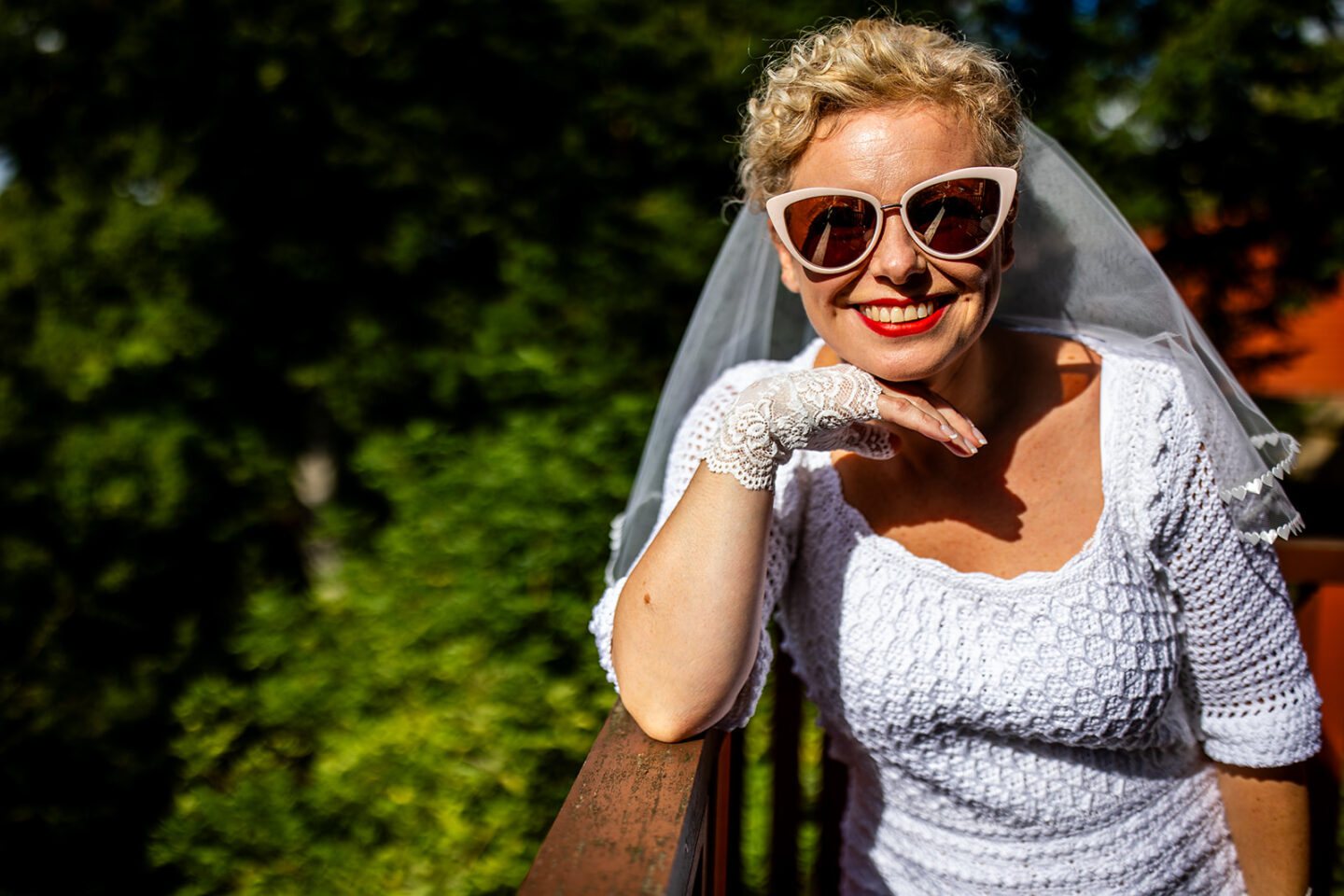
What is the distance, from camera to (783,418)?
1.49 metres

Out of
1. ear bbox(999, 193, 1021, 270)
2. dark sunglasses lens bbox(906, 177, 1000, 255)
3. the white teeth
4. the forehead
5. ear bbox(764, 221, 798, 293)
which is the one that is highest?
the forehead

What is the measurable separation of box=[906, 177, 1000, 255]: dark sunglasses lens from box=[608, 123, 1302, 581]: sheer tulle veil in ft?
Result: 1.30

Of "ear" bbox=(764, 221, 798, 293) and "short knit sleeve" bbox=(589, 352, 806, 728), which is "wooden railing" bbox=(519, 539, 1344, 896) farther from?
"ear" bbox=(764, 221, 798, 293)

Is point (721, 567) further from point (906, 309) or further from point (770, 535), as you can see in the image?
point (906, 309)

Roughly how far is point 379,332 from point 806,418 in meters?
3.24

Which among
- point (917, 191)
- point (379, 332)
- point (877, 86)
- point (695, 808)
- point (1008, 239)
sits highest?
point (877, 86)

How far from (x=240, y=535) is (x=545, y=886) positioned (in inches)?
175

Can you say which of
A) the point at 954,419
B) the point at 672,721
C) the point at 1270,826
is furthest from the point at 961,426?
the point at 1270,826

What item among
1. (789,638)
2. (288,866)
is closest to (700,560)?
(789,638)

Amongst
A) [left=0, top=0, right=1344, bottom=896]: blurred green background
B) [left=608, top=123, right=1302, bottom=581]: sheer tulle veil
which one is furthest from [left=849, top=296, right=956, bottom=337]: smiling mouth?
[left=0, top=0, right=1344, bottom=896]: blurred green background

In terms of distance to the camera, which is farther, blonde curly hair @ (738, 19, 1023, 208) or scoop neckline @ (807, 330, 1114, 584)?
scoop neckline @ (807, 330, 1114, 584)

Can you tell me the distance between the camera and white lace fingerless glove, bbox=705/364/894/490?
1488 millimetres

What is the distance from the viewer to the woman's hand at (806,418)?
4.89ft

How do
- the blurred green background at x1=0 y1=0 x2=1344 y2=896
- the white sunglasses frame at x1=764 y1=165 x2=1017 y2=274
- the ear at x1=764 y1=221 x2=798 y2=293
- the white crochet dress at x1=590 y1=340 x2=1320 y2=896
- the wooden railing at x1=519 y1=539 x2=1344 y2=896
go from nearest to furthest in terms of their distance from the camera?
the wooden railing at x1=519 y1=539 x2=1344 y2=896, the white sunglasses frame at x1=764 y1=165 x2=1017 y2=274, the white crochet dress at x1=590 y1=340 x2=1320 y2=896, the ear at x1=764 y1=221 x2=798 y2=293, the blurred green background at x1=0 y1=0 x2=1344 y2=896
